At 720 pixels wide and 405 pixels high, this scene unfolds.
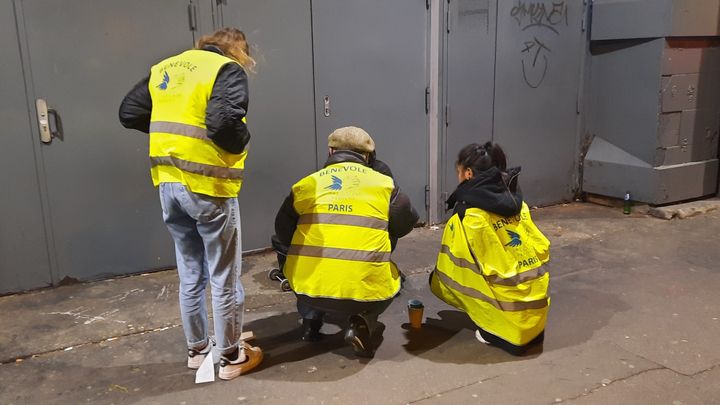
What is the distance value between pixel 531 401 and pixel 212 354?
5.27 feet

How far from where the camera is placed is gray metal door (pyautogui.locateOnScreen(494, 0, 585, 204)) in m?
5.88

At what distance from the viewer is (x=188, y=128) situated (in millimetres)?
2781

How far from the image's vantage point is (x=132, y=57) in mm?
4262

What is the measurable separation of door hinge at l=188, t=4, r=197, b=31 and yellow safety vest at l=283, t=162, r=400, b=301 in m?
1.88

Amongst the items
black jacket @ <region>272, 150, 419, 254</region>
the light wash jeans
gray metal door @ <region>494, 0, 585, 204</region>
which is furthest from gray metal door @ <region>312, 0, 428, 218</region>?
the light wash jeans

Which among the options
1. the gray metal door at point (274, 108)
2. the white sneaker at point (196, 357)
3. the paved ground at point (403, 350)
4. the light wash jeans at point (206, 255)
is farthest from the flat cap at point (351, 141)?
the gray metal door at point (274, 108)

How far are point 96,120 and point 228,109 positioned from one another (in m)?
1.97

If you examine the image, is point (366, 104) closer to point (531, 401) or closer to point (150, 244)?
point (150, 244)

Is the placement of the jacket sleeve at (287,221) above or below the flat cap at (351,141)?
below

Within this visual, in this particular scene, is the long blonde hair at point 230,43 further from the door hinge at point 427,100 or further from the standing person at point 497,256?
the door hinge at point 427,100

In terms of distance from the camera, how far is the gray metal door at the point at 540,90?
19.3 ft

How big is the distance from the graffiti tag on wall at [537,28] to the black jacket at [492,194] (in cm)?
301

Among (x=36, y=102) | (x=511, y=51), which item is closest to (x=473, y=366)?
(x=36, y=102)

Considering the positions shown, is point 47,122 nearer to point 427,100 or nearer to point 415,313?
point 415,313
